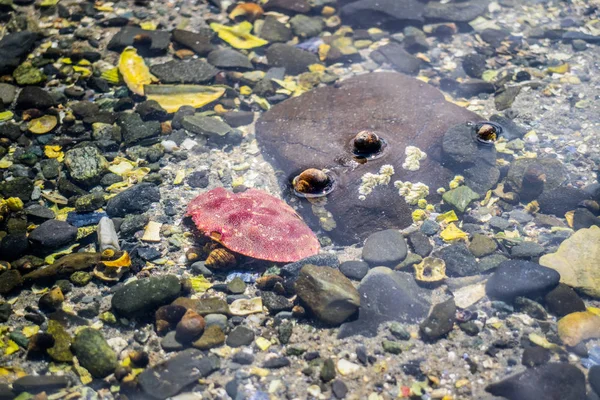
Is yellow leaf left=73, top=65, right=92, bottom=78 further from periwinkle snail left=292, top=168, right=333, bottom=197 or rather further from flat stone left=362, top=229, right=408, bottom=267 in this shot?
flat stone left=362, top=229, right=408, bottom=267

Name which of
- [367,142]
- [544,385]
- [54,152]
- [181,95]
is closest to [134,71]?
[181,95]

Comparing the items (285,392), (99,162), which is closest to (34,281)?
(99,162)

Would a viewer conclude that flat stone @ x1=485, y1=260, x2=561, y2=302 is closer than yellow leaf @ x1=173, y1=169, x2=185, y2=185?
Yes

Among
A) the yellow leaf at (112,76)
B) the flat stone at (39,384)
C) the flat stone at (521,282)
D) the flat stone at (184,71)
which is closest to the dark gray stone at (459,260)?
the flat stone at (521,282)

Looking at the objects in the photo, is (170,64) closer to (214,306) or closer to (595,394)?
(214,306)

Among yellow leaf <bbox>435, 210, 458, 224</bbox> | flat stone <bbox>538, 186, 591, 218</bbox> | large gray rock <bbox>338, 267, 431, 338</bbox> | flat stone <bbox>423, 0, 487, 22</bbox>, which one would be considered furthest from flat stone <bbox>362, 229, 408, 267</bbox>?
flat stone <bbox>423, 0, 487, 22</bbox>

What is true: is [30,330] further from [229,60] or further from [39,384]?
[229,60]
